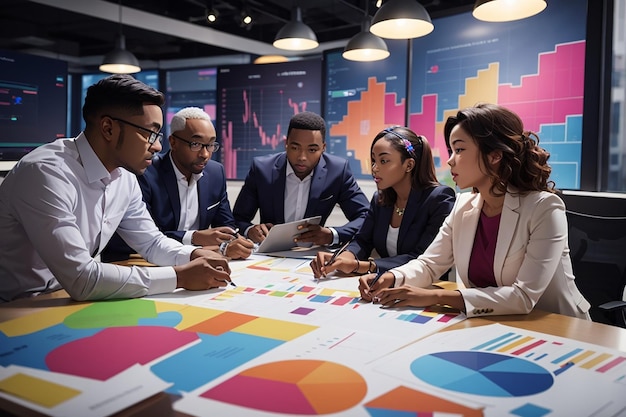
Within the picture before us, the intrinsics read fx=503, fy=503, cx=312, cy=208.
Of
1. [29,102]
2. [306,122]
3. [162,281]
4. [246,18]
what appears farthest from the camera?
[246,18]

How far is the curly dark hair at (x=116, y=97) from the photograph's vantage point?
1.90 m

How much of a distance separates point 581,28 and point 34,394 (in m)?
4.15

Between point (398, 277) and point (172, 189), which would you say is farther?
point (172, 189)

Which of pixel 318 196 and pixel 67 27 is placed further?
pixel 67 27

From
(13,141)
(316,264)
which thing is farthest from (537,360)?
(13,141)

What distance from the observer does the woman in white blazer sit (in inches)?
63.3

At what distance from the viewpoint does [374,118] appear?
5.55 meters

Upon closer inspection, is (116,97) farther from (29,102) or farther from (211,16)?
(211,16)

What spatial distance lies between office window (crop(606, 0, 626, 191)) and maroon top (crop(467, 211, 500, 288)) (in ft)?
7.89

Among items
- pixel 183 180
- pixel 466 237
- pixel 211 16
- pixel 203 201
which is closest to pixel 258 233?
pixel 203 201

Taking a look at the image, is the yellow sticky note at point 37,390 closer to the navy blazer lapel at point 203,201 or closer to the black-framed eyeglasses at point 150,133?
the black-framed eyeglasses at point 150,133

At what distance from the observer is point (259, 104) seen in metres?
6.56

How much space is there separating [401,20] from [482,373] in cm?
311

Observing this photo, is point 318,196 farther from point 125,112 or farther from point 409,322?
point 409,322
